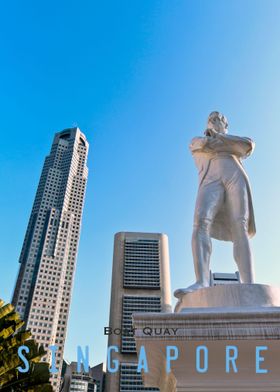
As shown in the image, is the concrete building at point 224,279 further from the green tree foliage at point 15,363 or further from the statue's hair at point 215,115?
the green tree foliage at point 15,363

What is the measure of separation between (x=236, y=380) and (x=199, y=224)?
1.73 metres

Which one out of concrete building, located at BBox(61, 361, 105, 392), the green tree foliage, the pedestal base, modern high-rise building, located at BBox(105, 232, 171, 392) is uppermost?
modern high-rise building, located at BBox(105, 232, 171, 392)

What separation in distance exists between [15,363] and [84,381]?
8742 cm

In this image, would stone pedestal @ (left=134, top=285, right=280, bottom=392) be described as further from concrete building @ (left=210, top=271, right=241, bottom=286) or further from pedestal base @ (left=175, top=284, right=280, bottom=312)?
concrete building @ (left=210, top=271, right=241, bottom=286)

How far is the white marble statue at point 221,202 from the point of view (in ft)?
13.0

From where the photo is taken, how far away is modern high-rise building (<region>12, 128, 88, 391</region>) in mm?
98500

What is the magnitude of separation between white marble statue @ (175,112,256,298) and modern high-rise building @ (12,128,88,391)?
9459cm

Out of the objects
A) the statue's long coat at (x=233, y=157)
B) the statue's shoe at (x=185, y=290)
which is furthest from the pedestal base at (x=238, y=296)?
the statue's long coat at (x=233, y=157)

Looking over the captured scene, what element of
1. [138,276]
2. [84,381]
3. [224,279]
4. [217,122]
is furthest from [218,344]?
[84,381]

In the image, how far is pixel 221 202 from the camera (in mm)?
4277

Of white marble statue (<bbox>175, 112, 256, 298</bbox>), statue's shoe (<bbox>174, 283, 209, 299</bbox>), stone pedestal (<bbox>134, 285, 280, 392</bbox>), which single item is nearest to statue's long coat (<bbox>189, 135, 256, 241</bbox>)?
white marble statue (<bbox>175, 112, 256, 298</bbox>)

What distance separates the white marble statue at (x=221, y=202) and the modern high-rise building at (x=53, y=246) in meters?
94.6

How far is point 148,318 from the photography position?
2.75 metres

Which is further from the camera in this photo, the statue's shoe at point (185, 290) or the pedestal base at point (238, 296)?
the statue's shoe at point (185, 290)
